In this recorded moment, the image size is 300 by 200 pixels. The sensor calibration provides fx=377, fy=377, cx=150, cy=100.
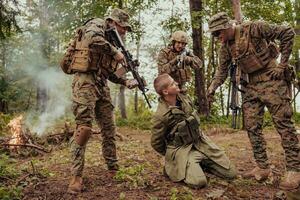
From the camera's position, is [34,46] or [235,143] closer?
[235,143]

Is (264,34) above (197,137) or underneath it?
above

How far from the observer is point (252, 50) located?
5344mm

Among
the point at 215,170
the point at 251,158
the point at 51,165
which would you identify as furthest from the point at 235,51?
the point at 51,165

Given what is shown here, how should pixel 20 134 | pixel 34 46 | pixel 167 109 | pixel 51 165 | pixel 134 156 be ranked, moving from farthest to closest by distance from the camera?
pixel 34 46 < pixel 20 134 < pixel 134 156 < pixel 51 165 < pixel 167 109

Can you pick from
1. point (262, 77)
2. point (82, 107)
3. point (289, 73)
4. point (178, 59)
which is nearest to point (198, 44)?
point (178, 59)

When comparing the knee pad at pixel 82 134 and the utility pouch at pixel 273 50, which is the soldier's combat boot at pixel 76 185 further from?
the utility pouch at pixel 273 50

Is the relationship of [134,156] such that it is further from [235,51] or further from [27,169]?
[235,51]

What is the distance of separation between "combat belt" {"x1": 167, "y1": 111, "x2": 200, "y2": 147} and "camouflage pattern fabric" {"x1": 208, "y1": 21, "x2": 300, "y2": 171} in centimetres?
72

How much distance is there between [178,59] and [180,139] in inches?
105

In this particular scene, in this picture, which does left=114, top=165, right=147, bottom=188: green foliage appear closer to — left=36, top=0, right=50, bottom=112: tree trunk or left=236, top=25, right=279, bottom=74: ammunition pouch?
left=236, top=25, right=279, bottom=74: ammunition pouch

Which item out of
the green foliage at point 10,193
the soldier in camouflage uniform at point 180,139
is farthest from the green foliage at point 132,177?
the green foliage at point 10,193

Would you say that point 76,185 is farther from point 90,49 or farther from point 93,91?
point 90,49

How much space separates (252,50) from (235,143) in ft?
13.7

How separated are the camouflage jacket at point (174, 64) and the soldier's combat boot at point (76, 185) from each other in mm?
3457
